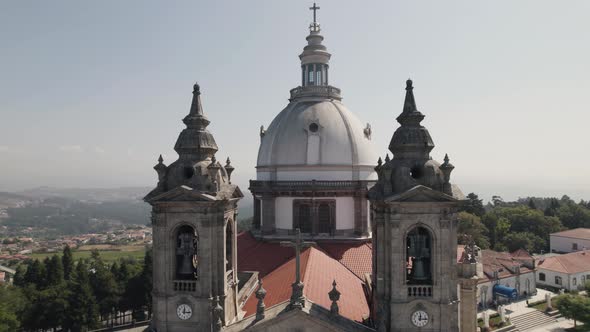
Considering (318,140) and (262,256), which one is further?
(318,140)

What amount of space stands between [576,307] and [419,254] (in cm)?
3510

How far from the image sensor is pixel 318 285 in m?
22.8

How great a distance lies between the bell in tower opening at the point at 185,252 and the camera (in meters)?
20.0

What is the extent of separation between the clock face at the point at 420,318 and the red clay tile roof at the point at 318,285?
3.30 meters

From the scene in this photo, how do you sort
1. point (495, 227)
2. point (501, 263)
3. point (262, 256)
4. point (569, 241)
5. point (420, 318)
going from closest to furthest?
point (420, 318)
point (262, 256)
point (501, 263)
point (569, 241)
point (495, 227)

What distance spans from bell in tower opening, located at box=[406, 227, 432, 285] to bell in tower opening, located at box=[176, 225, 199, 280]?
1000 centimetres

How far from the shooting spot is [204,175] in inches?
760

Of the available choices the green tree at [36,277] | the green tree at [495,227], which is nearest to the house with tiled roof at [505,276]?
the green tree at [495,227]

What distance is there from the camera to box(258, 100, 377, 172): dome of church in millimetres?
34906

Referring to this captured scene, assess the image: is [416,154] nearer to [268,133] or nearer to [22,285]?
[268,133]

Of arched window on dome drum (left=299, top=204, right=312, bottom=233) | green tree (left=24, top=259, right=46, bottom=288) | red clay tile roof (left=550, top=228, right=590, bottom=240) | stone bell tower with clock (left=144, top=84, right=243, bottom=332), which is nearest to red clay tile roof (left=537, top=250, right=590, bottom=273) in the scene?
red clay tile roof (left=550, top=228, right=590, bottom=240)

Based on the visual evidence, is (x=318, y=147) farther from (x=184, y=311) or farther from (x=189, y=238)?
(x=184, y=311)

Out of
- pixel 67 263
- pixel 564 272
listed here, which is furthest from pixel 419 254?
pixel 67 263

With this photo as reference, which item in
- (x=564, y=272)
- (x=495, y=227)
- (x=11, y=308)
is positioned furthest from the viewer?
(x=495, y=227)
